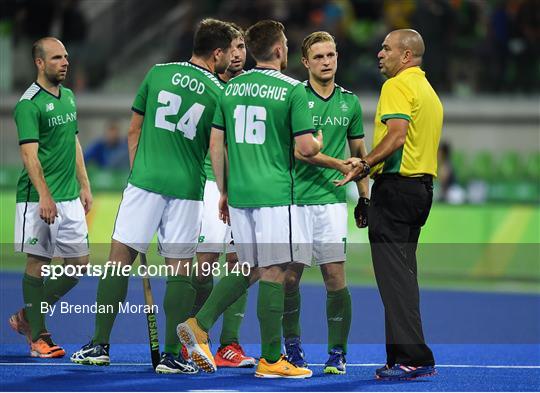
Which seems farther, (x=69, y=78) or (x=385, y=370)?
(x=69, y=78)

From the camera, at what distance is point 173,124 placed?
798 cm

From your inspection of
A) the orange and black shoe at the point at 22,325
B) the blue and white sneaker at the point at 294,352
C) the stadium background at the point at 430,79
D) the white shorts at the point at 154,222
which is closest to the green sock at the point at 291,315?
the blue and white sneaker at the point at 294,352

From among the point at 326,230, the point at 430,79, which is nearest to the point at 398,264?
the point at 326,230

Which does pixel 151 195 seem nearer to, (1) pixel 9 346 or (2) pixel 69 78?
(1) pixel 9 346

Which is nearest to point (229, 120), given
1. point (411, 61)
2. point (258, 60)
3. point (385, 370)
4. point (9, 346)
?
point (258, 60)

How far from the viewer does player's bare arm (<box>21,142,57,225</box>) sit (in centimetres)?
843

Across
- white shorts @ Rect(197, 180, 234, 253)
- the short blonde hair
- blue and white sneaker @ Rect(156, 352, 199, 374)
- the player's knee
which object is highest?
the short blonde hair

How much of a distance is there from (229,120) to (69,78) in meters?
12.7

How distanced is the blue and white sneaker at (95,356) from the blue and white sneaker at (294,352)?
1.24 metres

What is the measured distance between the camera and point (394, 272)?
7992 millimetres

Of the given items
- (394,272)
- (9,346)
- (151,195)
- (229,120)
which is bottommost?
(9,346)

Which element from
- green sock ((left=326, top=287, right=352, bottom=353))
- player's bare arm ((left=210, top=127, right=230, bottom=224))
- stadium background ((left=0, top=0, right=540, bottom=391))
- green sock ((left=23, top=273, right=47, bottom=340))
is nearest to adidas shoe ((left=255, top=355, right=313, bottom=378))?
green sock ((left=326, top=287, right=352, bottom=353))

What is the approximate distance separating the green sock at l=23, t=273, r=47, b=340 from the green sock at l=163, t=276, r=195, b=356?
1.26 meters

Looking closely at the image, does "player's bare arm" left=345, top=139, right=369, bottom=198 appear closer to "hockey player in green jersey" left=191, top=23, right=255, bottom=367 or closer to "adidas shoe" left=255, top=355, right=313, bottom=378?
"hockey player in green jersey" left=191, top=23, right=255, bottom=367
